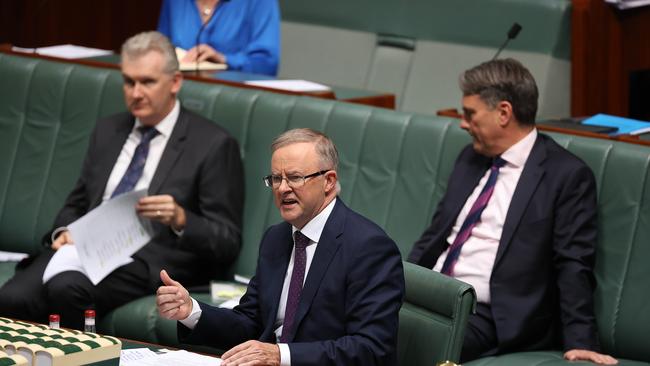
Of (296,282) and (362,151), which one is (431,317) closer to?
(296,282)

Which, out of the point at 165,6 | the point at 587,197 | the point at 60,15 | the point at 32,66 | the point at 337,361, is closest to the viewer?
the point at 337,361

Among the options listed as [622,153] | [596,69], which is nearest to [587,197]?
[622,153]

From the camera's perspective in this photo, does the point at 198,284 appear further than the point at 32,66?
No

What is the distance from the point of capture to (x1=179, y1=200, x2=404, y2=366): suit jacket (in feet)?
10.8

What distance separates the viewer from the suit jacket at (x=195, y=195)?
4.94 m

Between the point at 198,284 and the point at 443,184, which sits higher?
the point at 443,184

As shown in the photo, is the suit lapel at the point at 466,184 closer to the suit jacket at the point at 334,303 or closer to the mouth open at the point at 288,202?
the suit jacket at the point at 334,303

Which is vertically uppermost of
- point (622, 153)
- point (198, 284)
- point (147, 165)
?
point (622, 153)

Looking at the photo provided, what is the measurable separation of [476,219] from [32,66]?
2393 millimetres

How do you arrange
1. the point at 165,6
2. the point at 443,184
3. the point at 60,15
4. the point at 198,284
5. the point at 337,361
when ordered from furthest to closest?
the point at 60,15 < the point at 165,6 < the point at 198,284 < the point at 443,184 < the point at 337,361

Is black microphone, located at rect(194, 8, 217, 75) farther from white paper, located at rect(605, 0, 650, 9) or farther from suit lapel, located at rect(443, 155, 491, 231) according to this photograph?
white paper, located at rect(605, 0, 650, 9)

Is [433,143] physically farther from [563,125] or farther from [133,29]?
[133,29]

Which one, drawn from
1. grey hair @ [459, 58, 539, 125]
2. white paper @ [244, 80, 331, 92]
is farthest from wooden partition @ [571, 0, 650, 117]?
grey hair @ [459, 58, 539, 125]

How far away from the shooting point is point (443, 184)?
4797 millimetres
